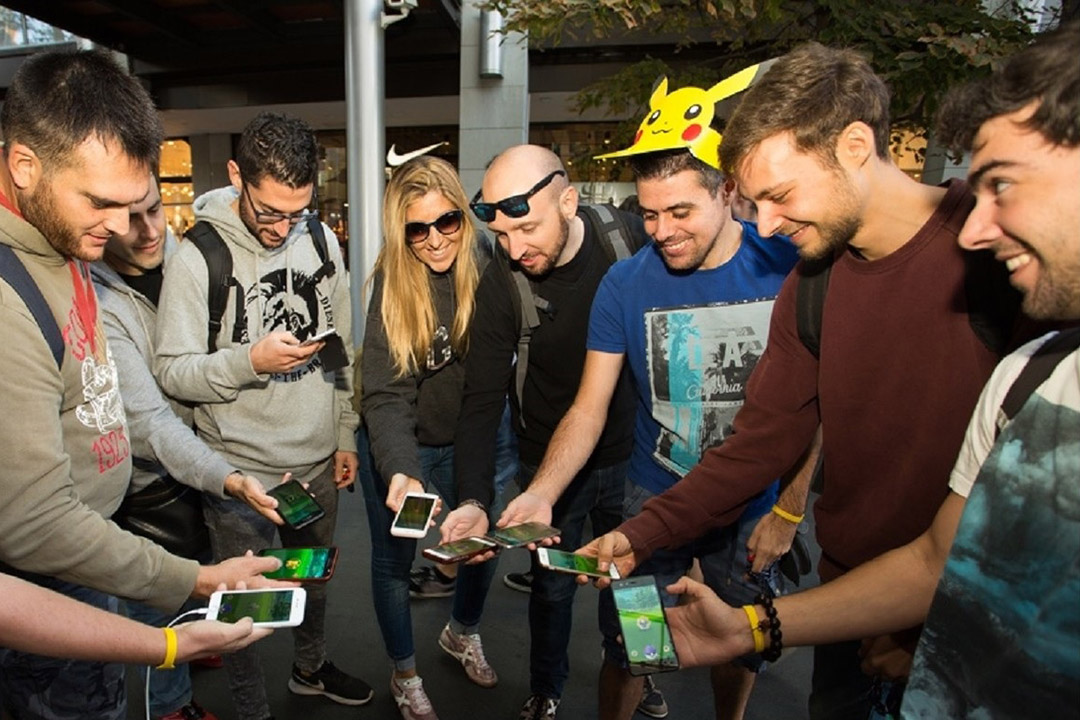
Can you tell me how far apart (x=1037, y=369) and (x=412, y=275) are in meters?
2.10

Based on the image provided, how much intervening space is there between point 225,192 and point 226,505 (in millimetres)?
1280

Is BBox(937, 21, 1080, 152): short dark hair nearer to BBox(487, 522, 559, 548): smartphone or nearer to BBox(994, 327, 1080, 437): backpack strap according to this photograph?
BBox(994, 327, 1080, 437): backpack strap

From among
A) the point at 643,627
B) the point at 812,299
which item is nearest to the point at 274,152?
the point at 812,299

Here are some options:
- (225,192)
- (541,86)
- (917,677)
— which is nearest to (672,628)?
(917,677)

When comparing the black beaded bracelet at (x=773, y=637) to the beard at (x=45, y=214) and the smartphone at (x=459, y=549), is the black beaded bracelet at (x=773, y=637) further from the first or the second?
the beard at (x=45, y=214)

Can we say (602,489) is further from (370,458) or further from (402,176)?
(402,176)

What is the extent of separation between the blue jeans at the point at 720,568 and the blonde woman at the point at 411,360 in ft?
2.99

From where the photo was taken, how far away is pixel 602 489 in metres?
2.72

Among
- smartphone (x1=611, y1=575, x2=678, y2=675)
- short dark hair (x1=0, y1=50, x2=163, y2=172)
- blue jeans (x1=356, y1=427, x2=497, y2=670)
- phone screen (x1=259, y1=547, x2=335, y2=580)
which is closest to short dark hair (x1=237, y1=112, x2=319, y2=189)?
short dark hair (x1=0, y1=50, x2=163, y2=172)

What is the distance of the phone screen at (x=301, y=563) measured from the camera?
2078mm

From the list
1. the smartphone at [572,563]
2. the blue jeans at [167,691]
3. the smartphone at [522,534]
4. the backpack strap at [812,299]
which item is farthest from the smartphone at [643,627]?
the blue jeans at [167,691]

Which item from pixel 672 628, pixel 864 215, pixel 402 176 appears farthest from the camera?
pixel 402 176

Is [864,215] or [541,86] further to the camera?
[541,86]

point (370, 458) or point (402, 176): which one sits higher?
point (402, 176)
